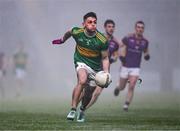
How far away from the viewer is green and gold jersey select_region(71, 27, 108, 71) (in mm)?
15484

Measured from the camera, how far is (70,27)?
48.6 m

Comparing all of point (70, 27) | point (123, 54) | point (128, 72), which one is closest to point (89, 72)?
point (128, 72)

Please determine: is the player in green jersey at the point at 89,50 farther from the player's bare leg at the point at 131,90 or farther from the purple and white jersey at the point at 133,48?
the purple and white jersey at the point at 133,48

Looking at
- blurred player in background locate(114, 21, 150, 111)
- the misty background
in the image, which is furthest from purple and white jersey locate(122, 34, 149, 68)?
the misty background

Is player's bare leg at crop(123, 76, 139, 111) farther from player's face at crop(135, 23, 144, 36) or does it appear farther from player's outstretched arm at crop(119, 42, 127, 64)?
player's face at crop(135, 23, 144, 36)

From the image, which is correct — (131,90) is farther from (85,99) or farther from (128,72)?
(85,99)

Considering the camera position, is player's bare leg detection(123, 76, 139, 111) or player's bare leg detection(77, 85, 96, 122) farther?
player's bare leg detection(123, 76, 139, 111)

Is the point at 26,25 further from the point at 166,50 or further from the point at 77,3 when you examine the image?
the point at 166,50

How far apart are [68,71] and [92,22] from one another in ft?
112

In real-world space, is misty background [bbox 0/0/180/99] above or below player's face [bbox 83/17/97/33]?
below

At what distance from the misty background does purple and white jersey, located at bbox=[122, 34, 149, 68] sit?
23.0 meters

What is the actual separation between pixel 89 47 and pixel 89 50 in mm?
59

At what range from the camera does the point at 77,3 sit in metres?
50.7

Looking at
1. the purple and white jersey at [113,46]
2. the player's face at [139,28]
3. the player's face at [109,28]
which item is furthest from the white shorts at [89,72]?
the player's face at [139,28]
